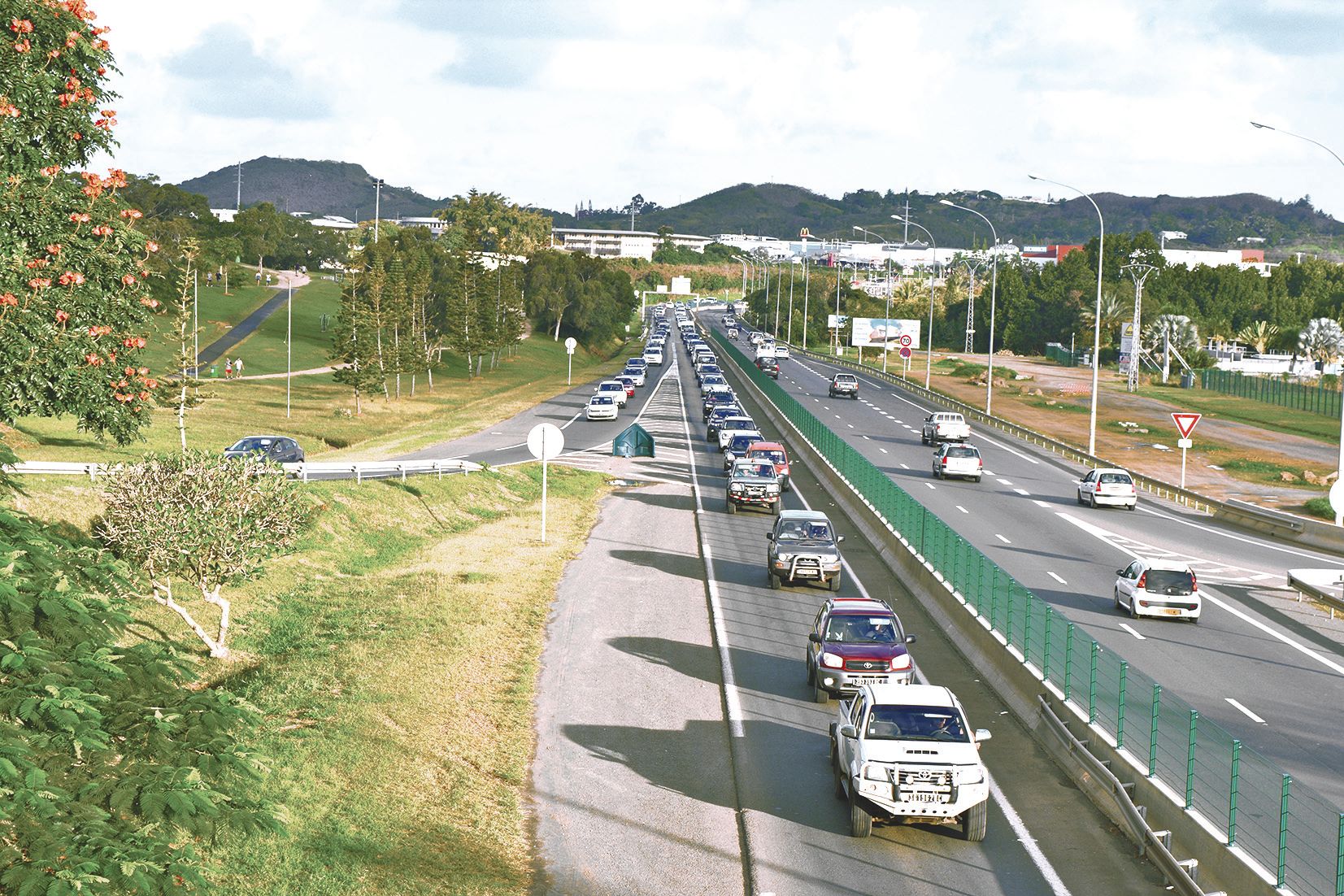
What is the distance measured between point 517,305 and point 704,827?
120 metres

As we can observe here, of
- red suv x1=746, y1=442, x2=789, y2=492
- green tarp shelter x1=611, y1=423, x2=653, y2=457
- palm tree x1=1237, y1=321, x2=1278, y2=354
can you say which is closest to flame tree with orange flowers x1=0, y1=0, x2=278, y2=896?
red suv x1=746, y1=442, x2=789, y2=492

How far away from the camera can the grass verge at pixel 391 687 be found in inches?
614

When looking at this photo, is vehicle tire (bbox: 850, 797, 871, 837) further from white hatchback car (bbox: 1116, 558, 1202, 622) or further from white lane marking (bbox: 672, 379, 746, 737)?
white hatchback car (bbox: 1116, 558, 1202, 622)

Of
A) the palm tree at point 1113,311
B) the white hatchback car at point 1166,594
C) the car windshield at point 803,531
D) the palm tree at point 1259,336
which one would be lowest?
the white hatchback car at point 1166,594

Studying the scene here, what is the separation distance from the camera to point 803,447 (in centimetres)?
6369

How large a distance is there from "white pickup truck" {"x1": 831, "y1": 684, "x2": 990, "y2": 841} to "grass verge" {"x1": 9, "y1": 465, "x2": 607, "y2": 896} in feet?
13.9

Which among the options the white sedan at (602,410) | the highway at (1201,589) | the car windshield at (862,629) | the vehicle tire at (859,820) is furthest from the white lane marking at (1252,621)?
the white sedan at (602,410)

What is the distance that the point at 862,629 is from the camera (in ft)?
77.0

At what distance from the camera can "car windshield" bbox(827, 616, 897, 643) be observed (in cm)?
2331

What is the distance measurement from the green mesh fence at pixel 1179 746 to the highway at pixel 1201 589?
280 cm

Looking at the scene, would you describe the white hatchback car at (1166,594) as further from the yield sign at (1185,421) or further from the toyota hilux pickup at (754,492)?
the yield sign at (1185,421)

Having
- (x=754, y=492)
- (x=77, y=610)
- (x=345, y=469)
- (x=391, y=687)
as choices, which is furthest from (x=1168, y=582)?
(x=77, y=610)

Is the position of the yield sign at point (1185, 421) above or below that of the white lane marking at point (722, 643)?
above

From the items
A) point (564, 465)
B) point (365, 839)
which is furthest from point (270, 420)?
point (365, 839)
